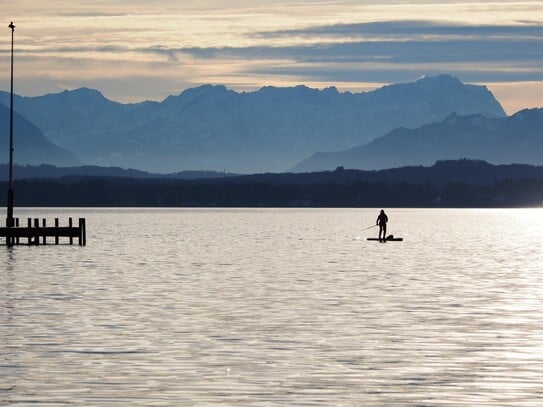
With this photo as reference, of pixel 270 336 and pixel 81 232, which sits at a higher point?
pixel 81 232

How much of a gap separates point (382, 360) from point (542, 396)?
19.2ft

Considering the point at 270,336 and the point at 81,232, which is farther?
the point at 81,232

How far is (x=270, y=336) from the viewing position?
36.4m

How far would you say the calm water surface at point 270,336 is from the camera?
88.4ft

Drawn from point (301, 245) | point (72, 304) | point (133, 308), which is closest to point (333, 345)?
point (133, 308)

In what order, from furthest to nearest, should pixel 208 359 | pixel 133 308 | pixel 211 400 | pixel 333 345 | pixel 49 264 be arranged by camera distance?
pixel 49 264, pixel 133 308, pixel 333 345, pixel 208 359, pixel 211 400

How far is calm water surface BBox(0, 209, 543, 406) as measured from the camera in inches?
1061

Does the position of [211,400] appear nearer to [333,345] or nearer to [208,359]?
[208,359]

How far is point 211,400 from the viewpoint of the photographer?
25.8m

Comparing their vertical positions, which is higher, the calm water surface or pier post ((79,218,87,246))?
pier post ((79,218,87,246))

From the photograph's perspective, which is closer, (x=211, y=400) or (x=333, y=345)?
(x=211, y=400)

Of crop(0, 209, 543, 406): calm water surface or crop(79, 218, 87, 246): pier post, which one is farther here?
crop(79, 218, 87, 246): pier post

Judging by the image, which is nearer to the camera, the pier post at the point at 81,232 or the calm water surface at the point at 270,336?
the calm water surface at the point at 270,336

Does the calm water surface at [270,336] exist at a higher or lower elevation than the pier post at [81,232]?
lower
